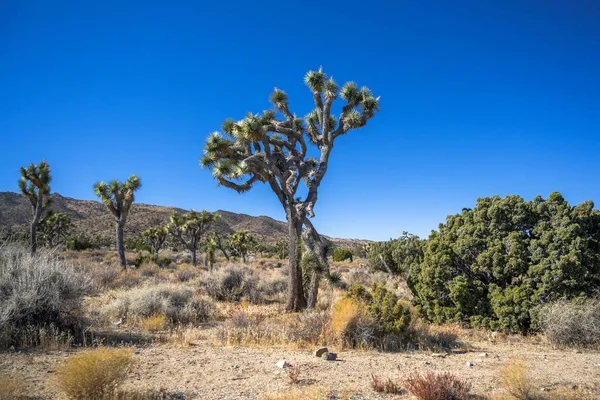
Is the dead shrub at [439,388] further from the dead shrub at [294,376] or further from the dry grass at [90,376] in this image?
Result: the dry grass at [90,376]

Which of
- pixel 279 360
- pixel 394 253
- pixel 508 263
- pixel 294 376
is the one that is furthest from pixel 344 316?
pixel 394 253

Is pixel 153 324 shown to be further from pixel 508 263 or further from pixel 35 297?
pixel 508 263

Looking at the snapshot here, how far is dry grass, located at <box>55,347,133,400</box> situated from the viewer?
14.8ft

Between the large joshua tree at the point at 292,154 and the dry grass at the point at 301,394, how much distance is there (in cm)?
703

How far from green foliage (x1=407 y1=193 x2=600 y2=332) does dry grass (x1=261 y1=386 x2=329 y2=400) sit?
6.09 m

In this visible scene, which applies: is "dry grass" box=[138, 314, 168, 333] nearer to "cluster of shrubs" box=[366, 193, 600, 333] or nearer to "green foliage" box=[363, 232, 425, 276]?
"cluster of shrubs" box=[366, 193, 600, 333]

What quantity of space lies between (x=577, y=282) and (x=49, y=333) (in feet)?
37.0

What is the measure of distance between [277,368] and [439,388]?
266 centimetres

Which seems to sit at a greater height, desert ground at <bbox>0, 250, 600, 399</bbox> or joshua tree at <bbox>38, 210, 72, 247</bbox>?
joshua tree at <bbox>38, 210, 72, 247</bbox>

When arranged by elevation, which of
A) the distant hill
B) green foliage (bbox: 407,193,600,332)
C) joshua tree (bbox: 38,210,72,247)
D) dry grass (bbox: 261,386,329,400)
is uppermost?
the distant hill

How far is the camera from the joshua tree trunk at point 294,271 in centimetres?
1281

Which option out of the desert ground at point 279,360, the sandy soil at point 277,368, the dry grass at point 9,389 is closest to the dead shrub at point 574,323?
the desert ground at point 279,360

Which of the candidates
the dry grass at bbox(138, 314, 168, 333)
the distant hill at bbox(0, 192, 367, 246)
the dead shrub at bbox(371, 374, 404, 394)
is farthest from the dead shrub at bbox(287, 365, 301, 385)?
the distant hill at bbox(0, 192, 367, 246)

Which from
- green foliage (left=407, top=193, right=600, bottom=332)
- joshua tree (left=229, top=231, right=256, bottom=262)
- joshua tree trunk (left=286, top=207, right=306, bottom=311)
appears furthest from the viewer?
joshua tree (left=229, top=231, right=256, bottom=262)
